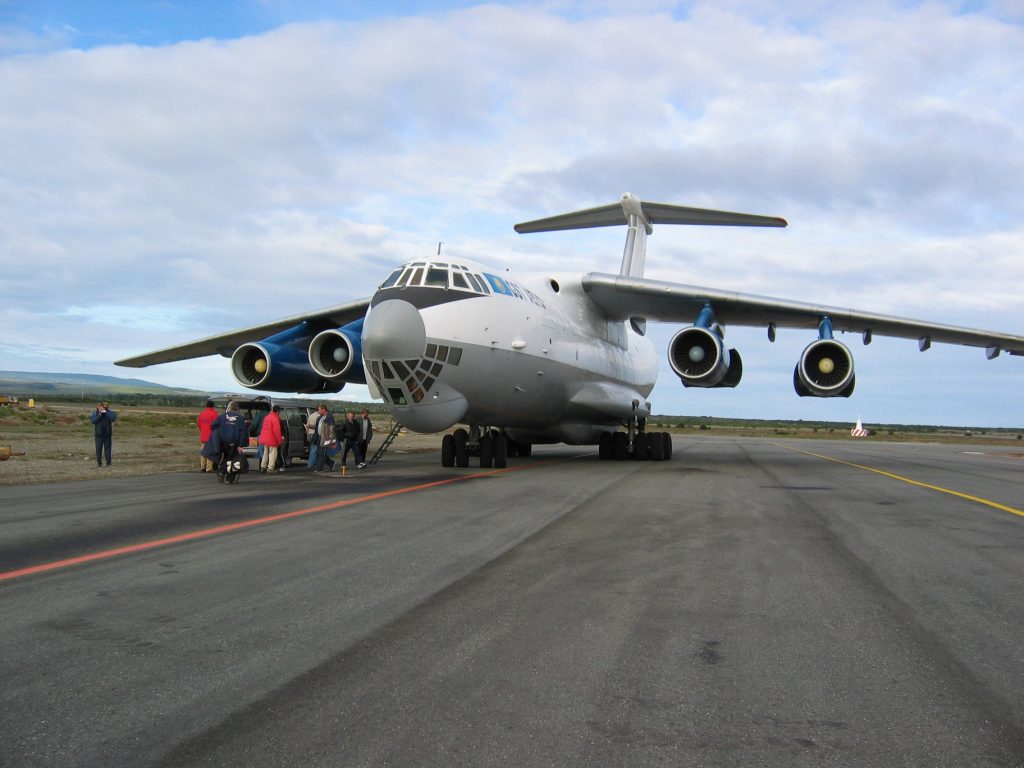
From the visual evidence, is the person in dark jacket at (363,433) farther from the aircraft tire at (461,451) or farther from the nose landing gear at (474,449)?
the aircraft tire at (461,451)

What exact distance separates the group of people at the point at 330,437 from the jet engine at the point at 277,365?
1.35 m

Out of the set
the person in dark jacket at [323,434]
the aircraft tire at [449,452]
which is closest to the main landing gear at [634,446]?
the aircraft tire at [449,452]

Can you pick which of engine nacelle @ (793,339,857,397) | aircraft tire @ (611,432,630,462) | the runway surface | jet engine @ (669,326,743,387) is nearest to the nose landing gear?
jet engine @ (669,326,743,387)

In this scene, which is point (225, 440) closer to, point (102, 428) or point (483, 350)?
point (483, 350)

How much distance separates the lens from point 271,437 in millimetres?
15141

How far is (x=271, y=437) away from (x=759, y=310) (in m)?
11.0

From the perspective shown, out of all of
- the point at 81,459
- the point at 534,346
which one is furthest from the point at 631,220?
the point at 81,459

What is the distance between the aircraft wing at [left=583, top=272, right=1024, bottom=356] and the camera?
17.5 meters

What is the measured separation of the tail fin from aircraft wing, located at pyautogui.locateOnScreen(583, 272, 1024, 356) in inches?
141

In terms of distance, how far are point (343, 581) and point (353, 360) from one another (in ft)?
38.7

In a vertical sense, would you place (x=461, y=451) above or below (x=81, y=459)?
above

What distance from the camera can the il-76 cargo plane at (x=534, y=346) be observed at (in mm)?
12812

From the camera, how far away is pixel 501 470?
1513 centimetres

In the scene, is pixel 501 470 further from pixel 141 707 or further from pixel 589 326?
pixel 141 707
